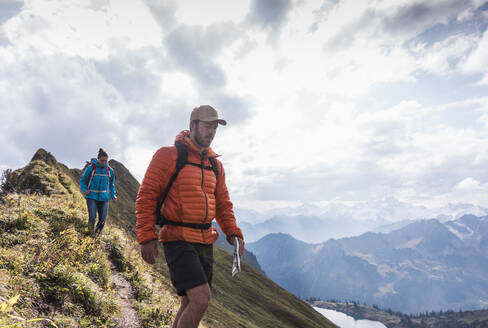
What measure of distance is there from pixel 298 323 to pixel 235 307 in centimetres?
2471

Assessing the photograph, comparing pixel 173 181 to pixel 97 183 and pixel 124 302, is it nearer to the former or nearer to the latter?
pixel 124 302

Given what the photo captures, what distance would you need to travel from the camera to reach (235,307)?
2026 inches

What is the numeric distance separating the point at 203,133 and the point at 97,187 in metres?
9.11

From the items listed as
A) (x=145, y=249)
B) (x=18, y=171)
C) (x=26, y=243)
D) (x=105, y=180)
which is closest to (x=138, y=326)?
(x=145, y=249)

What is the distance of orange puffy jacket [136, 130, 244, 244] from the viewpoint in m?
4.99

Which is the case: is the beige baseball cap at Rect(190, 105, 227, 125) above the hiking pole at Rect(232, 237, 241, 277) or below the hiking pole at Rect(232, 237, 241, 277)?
above

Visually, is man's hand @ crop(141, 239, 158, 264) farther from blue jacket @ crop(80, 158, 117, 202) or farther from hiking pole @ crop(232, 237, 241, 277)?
blue jacket @ crop(80, 158, 117, 202)

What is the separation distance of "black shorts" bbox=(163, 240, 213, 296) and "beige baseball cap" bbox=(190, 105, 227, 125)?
256 centimetres

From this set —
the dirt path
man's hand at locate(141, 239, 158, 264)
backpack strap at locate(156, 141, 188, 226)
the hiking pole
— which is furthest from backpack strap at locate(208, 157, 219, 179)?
the dirt path

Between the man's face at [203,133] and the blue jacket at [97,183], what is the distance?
8831mm

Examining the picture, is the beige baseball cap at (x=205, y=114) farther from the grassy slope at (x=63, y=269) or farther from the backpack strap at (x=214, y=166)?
the grassy slope at (x=63, y=269)

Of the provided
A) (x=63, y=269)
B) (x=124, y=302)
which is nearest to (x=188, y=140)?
(x=63, y=269)

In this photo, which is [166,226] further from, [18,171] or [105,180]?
[18,171]

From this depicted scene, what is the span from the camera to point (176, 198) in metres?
5.19
